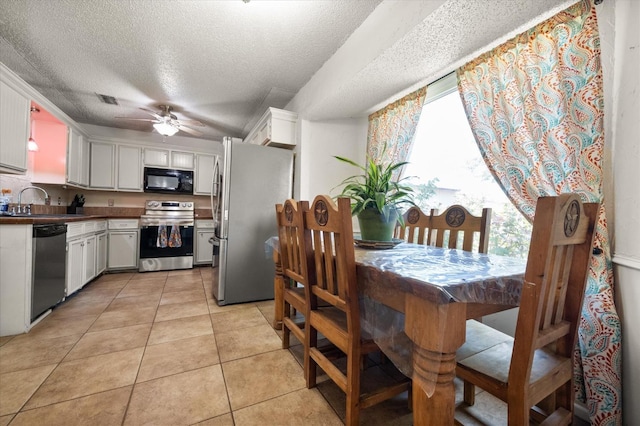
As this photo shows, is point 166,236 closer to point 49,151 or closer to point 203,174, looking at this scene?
point 203,174

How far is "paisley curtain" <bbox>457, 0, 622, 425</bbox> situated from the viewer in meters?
1.13

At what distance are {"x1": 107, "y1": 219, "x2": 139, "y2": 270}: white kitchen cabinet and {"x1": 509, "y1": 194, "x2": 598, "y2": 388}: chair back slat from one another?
479 centimetres

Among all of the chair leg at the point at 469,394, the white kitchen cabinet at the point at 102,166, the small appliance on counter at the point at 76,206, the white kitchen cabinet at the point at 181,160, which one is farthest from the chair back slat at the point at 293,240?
the small appliance on counter at the point at 76,206

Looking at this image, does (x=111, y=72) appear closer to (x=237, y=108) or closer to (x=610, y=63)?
(x=237, y=108)

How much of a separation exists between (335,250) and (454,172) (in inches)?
63.0

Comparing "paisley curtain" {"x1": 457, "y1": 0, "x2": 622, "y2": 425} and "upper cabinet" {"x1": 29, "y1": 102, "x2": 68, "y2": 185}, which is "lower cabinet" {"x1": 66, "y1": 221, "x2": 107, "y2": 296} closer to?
"upper cabinet" {"x1": 29, "y1": 102, "x2": 68, "y2": 185}

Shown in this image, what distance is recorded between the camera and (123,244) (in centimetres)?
397

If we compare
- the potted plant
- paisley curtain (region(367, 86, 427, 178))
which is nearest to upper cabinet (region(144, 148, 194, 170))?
paisley curtain (region(367, 86, 427, 178))

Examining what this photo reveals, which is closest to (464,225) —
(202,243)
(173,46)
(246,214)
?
(246,214)

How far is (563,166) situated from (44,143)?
16.7ft

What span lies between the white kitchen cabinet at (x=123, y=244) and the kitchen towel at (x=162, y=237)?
0.39 meters

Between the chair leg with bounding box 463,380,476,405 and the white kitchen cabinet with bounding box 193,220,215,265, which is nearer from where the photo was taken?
the chair leg with bounding box 463,380,476,405

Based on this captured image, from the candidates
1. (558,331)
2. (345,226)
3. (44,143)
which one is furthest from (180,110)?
(558,331)

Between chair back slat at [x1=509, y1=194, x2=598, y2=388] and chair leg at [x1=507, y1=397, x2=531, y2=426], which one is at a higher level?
chair back slat at [x1=509, y1=194, x2=598, y2=388]
